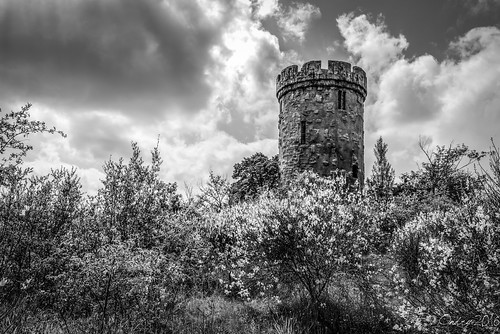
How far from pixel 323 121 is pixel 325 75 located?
2.27 metres

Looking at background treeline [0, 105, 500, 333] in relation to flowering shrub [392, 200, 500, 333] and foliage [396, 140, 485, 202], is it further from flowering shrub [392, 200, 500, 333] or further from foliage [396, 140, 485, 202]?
foliage [396, 140, 485, 202]

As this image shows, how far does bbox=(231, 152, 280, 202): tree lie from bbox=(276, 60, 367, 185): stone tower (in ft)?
10.6

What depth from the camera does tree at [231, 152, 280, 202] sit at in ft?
71.3

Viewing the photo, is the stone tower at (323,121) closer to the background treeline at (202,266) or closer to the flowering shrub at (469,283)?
the background treeline at (202,266)

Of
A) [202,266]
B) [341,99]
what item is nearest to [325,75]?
[341,99]

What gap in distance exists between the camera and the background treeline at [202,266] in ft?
17.6

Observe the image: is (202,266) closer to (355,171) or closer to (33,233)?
(33,233)

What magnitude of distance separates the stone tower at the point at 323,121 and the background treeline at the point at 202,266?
647 cm

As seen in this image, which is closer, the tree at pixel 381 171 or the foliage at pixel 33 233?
the foliage at pixel 33 233

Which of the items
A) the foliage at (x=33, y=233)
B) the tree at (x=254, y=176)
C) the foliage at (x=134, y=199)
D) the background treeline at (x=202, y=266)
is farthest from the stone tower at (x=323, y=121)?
the foliage at (x=33, y=233)

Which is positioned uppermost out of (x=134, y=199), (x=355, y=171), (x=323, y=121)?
(x=323, y=121)

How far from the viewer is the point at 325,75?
59.2 ft

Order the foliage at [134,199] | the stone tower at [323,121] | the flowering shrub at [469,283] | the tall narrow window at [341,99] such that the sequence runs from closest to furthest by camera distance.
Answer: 1. the flowering shrub at [469,283]
2. the foliage at [134,199]
3. the stone tower at [323,121]
4. the tall narrow window at [341,99]

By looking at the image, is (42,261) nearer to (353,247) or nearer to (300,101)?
(353,247)
